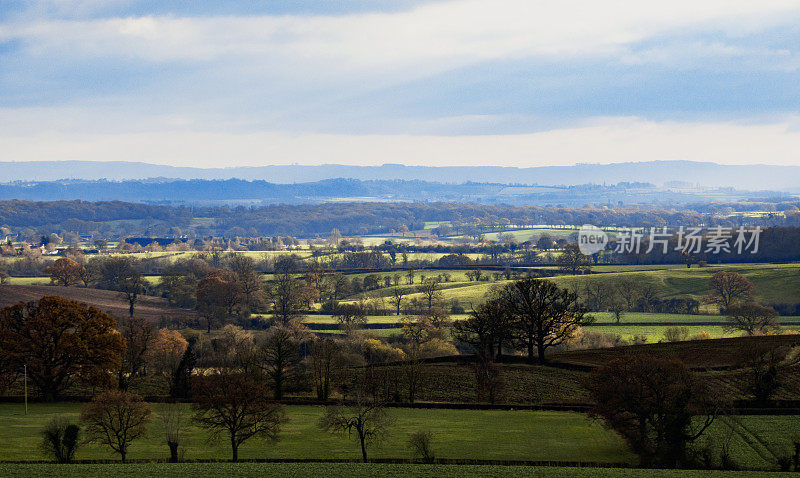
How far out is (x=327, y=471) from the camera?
33531mm

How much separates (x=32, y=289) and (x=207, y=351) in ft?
218

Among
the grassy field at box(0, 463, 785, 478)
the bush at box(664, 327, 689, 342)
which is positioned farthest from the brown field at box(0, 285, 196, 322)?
the grassy field at box(0, 463, 785, 478)

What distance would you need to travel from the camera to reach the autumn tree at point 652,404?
37.6m

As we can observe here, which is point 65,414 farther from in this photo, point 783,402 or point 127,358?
point 783,402

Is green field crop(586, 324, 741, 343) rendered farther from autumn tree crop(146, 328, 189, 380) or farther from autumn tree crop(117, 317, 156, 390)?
autumn tree crop(117, 317, 156, 390)

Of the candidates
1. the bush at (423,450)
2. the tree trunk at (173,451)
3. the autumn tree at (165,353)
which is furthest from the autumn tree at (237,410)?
the autumn tree at (165,353)

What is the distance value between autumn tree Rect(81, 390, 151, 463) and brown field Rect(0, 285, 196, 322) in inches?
3428

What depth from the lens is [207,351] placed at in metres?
88.7

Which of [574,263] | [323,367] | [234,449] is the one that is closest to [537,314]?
[323,367]

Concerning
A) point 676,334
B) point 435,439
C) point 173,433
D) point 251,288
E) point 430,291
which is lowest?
point 676,334

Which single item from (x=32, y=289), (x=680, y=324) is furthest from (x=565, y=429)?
(x=32, y=289)

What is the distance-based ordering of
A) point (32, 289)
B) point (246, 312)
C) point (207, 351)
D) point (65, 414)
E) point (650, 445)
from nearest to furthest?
point (650, 445), point (65, 414), point (207, 351), point (246, 312), point (32, 289)

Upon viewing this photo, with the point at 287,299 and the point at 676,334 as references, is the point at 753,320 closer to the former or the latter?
the point at 676,334

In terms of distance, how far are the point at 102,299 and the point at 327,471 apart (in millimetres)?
122295
